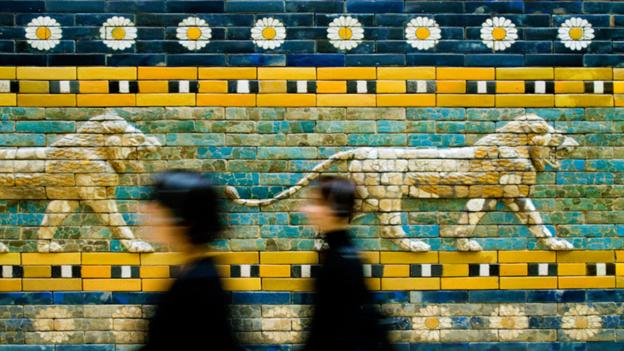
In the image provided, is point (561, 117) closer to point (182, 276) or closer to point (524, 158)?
point (524, 158)

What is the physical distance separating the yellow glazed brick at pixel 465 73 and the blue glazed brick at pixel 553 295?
1590 millimetres

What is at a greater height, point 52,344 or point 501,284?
point 501,284

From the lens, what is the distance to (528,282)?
502cm

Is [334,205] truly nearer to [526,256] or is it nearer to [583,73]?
[526,256]

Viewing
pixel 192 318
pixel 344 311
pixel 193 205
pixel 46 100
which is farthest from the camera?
pixel 46 100

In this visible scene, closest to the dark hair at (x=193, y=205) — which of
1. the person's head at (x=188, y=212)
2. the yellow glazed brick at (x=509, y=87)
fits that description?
the person's head at (x=188, y=212)

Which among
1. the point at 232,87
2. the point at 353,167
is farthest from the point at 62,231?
the point at 353,167

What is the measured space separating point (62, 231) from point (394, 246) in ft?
7.76

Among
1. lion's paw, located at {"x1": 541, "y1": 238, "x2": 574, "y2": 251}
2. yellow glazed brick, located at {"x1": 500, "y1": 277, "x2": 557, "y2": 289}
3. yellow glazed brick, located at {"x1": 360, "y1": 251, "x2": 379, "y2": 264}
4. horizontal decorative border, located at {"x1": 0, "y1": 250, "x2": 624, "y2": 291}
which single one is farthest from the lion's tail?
lion's paw, located at {"x1": 541, "y1": 238, "x2": 574, "y2": 251}

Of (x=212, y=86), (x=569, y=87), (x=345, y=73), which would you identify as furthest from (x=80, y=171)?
(x=569, y=87)

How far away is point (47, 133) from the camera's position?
4922 millimetres

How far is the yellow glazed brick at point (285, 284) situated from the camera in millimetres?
4949

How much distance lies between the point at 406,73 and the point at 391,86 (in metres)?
0.14

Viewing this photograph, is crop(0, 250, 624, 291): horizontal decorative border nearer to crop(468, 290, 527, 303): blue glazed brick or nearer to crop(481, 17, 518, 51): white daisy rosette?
crop(468, 290, 527, 303): blue glazed brick
